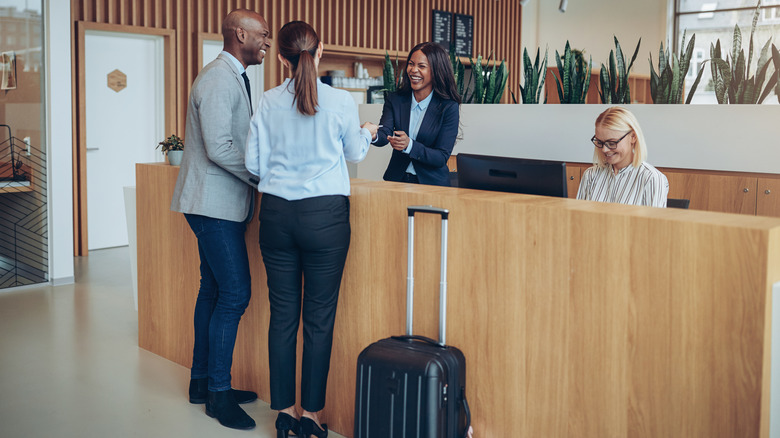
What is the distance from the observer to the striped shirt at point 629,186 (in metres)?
2.91

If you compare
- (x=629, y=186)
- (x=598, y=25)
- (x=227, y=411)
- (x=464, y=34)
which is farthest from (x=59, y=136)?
(x=598, y=25)

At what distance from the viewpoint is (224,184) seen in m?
2.83

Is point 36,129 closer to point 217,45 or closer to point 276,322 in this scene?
point 217,45

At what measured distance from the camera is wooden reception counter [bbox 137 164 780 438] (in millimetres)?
1766

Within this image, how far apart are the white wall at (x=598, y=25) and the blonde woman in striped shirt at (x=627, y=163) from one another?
25.9 feet

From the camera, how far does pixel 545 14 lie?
10555 millimetres

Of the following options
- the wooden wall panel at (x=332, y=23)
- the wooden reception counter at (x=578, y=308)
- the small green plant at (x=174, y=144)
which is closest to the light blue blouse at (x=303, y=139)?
the wooden reception counter at (x=578, y=308)

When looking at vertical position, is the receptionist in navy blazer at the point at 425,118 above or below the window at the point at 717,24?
below

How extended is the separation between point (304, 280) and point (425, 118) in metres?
1.03

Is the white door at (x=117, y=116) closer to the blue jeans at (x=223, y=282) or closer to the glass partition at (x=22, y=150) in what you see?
the glass partition at (x=22, y=150)

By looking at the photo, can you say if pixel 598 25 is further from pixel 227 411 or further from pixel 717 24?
pixel 227 411

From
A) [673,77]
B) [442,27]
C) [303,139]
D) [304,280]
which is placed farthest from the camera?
[442,27]

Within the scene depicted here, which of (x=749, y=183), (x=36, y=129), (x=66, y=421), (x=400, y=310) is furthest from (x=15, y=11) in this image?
(x=749, y=183)

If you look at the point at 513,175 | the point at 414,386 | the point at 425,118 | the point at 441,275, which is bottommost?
the point at 414,386
